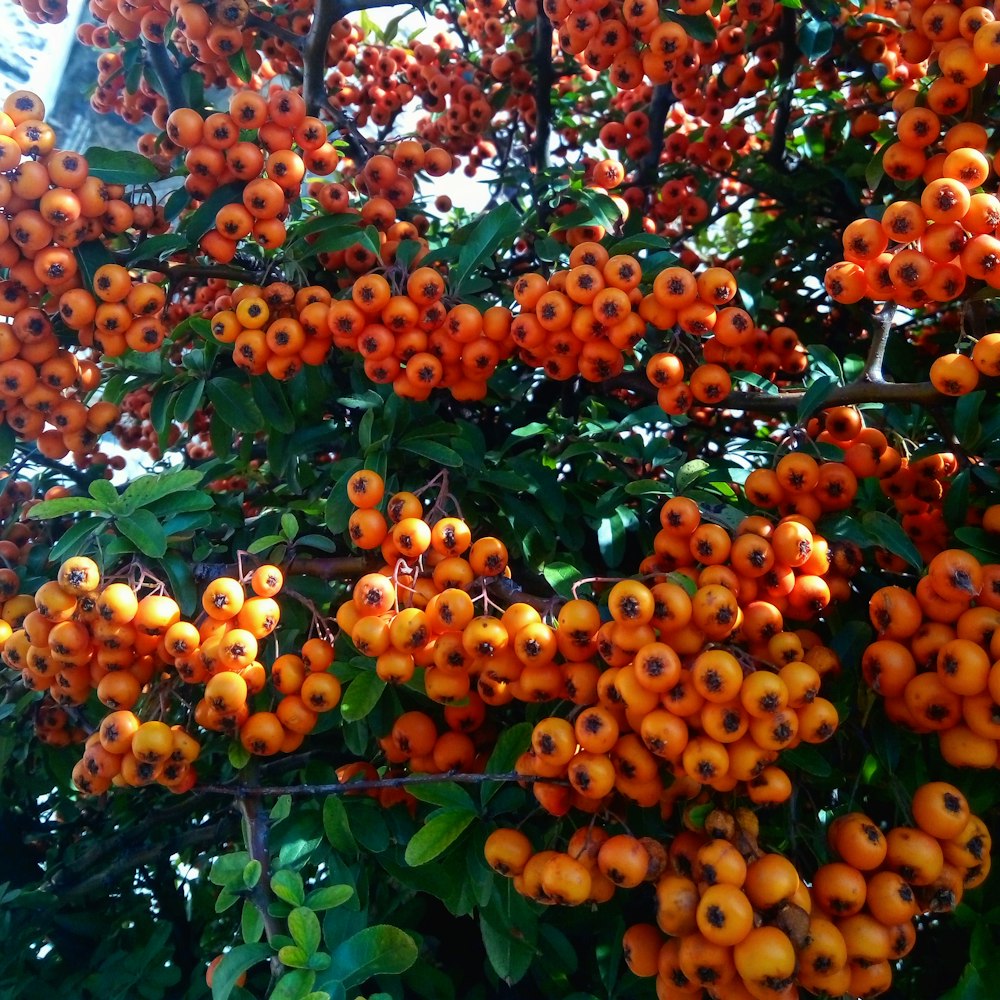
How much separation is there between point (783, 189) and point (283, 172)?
6.89 feet

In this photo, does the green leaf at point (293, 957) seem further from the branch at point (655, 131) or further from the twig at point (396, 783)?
the branch at point (655, 131)

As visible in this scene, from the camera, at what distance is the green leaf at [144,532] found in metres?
2.00

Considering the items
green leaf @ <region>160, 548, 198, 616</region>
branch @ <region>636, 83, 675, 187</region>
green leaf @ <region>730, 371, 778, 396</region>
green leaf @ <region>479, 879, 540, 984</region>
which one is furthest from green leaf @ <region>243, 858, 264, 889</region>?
branch @ <region>636, 83, 675, 187</region>

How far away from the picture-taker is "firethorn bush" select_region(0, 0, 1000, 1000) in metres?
1.64

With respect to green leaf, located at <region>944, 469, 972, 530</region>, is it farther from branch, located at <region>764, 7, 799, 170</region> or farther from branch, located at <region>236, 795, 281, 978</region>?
branch, located at <region>764, 7, 799, 170</region>

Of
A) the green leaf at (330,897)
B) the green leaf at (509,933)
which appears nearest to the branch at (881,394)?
the green leaf at (509,933)

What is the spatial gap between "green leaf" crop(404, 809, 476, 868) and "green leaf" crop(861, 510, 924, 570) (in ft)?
3.51

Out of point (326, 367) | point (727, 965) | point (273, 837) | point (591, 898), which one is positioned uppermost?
point (326, 367)

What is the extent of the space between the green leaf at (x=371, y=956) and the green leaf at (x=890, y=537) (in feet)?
4.19

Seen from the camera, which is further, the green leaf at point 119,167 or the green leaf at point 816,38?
the green leaf at point 816,38

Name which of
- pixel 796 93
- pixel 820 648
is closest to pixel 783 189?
pixel 796 93

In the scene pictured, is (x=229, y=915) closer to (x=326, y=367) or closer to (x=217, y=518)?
(x=217, y=518)

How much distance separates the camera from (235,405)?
260 cm

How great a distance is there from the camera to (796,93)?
3.52 meters
